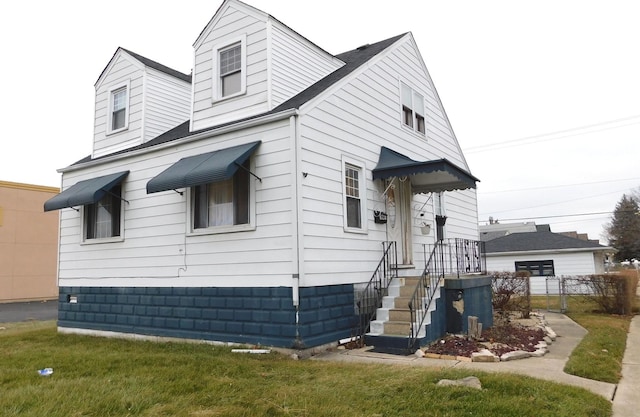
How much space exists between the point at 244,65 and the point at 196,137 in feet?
5.59

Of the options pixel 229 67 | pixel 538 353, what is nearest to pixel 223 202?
pixel 229 67

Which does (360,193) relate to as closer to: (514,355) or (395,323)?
(395,323)

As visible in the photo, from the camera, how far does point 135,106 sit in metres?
11.7

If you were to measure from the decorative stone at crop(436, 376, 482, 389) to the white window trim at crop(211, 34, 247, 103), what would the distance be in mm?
6413

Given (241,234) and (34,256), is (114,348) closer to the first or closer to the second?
(241,234)

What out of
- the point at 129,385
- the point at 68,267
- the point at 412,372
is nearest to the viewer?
the point at 129,385

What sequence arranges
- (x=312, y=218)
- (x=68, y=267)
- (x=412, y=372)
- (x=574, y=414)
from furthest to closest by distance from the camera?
(x=68, y=267) < (x=312, y=218) < (x=412, y=372) < (x=574, y=414)

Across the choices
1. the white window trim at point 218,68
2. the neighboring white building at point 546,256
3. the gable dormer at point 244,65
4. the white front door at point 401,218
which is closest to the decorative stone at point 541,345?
the white front door at point 401,218

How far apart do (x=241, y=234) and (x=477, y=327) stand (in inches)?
178

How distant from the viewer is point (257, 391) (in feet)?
17.2

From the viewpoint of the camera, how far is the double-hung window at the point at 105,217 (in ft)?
34.9

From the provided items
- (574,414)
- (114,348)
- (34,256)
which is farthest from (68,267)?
(34,256)

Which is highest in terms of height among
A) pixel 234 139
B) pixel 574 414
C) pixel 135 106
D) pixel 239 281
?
pixel 135 106

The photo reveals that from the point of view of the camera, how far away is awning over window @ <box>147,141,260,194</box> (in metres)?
7.61
